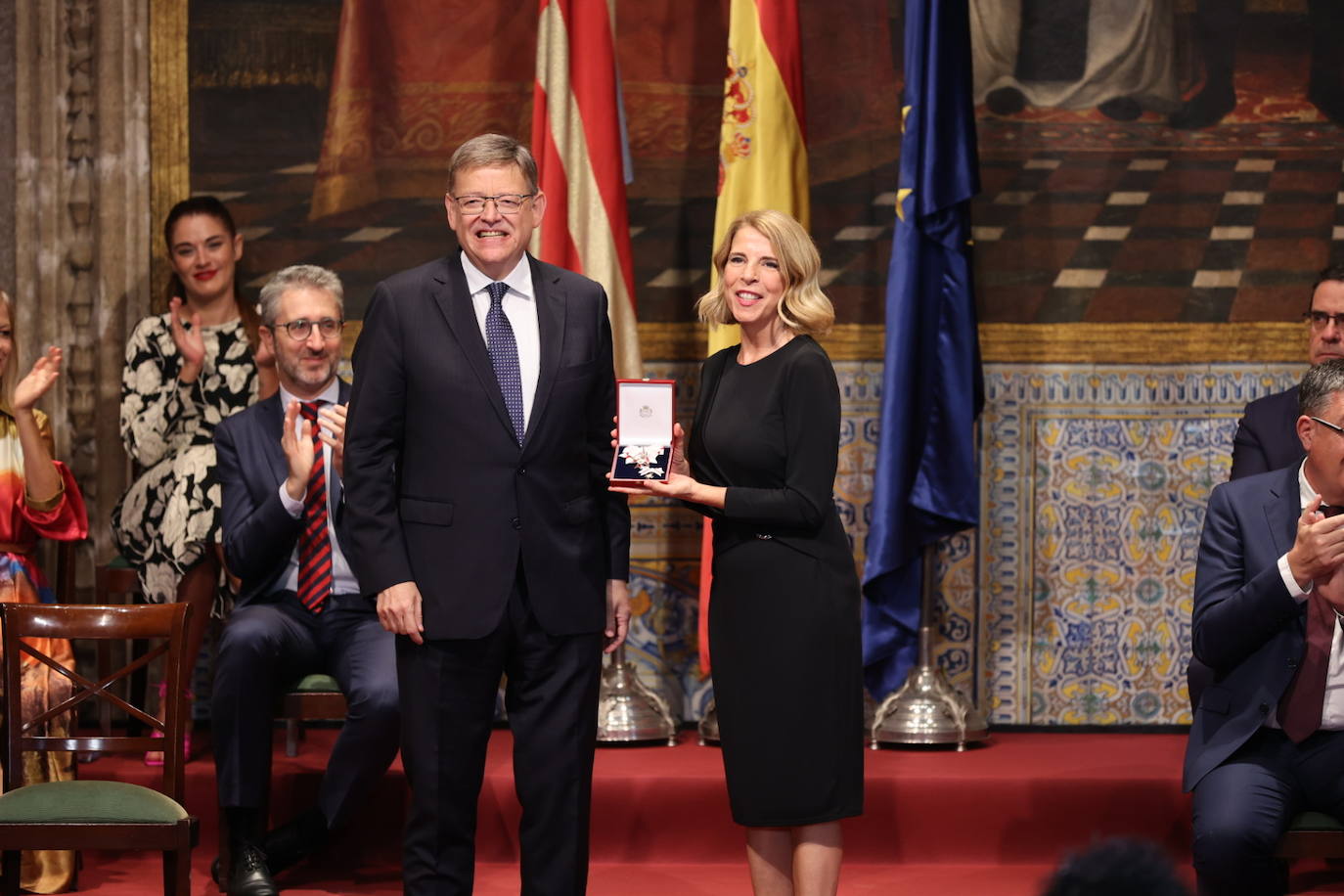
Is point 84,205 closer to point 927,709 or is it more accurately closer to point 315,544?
point 315,544

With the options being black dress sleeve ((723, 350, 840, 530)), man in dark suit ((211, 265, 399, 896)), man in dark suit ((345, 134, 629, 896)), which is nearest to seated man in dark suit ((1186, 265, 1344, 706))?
black dress sleeve ((723, 350, 840, 530))

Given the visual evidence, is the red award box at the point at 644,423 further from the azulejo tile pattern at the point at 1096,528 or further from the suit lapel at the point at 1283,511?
the azulejo tile pattern at the point at 1096,528

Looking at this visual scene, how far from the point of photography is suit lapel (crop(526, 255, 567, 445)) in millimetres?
3137

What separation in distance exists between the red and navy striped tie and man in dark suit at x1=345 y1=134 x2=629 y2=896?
3.85 ft

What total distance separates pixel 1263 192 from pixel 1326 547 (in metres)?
2.60

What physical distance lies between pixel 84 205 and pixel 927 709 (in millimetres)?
3311

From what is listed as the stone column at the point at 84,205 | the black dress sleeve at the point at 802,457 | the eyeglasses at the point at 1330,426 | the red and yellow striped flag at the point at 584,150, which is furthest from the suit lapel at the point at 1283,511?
the stone column at the point at 84,205

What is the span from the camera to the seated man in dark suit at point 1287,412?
4.29m

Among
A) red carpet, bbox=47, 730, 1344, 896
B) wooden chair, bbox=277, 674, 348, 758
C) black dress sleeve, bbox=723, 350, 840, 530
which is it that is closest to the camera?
black dress sleeve, bbox=723, 350, 840, 530

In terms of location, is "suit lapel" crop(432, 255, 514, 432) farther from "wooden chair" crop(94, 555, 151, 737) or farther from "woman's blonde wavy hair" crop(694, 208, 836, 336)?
"wooden chair" crop(94, 555, 151, 737)

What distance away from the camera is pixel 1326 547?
125 inches

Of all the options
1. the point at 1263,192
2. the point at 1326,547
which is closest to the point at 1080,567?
the point at 1263,192

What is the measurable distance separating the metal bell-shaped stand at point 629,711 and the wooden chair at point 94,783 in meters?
1.63

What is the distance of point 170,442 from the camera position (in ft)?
16.4
